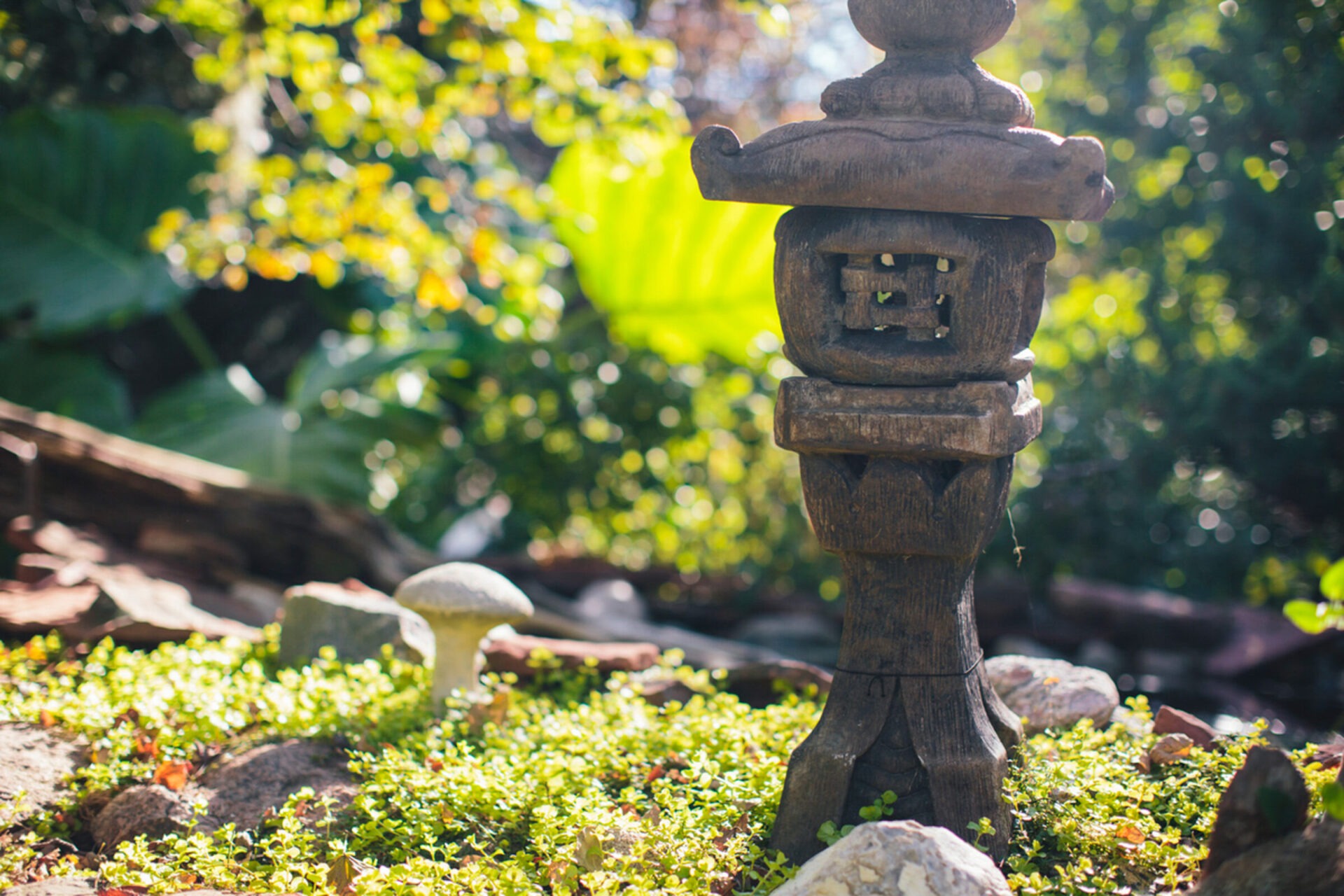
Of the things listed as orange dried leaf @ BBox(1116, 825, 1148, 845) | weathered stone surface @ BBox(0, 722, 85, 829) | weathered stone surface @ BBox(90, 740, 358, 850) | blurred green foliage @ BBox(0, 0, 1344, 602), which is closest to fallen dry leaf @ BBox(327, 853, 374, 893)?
weathered stone surface @ BBox(90, 740, 358, 850)

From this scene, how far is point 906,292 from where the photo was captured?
2.44 metres

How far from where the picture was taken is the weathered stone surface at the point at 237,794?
2625 millimetres

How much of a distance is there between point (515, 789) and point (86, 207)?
566 centimetres

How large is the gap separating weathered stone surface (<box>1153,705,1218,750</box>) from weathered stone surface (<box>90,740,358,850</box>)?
2.20 m

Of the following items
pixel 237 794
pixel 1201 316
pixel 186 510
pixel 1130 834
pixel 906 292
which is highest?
pixel 1201 316

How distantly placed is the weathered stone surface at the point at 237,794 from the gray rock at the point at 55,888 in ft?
0.86

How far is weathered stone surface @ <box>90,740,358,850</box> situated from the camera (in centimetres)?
262

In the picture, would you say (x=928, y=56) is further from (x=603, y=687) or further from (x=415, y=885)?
(x=603, y=687)

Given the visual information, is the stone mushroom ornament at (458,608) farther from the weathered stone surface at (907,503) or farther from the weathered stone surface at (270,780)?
the weathered stone surface at (907,503)

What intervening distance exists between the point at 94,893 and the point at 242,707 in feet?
3.10

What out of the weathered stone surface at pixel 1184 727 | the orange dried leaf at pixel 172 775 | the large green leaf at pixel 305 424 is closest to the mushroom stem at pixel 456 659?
the orange dried leaf at pixel 172 775

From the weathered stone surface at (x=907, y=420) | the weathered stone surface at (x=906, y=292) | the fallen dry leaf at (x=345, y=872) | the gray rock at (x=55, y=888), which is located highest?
the weathered stone surface at (x=906, y=292)

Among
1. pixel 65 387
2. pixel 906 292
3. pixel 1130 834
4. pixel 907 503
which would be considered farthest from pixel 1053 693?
pixel 65 387

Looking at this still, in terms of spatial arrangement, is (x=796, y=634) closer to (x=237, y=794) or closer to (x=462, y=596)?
(x=462, y=596)
